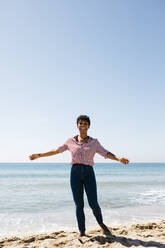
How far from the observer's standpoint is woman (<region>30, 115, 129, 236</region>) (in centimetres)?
425

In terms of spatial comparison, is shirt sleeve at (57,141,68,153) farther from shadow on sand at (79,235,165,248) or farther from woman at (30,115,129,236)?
shadow on sand at (79,235,165,248)

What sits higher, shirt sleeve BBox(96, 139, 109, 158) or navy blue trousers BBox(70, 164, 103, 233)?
shirt sleeve BBox(96, 139, 109, 158)

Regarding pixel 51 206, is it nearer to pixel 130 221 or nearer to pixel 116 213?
pixel 116 213

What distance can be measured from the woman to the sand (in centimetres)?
Result: 30

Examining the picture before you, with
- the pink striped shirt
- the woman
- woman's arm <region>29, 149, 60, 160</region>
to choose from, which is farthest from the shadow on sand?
woman's arm <region>29, 149, 60, 160</region>

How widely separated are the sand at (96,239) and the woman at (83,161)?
1.00 feet

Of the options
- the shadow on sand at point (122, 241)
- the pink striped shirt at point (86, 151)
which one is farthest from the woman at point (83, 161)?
the shadow on sand at point (122, 241)

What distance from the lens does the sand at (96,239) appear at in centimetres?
410

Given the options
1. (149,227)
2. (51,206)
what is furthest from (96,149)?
(51,206)

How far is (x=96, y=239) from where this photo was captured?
169 inches

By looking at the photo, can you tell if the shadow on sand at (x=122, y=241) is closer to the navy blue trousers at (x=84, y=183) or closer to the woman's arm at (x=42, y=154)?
the navy blue trousers at (x=84, y=183)

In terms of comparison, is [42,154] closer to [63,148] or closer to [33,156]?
[33,156]

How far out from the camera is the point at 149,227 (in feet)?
17.6

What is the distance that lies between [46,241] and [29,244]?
285 mm
